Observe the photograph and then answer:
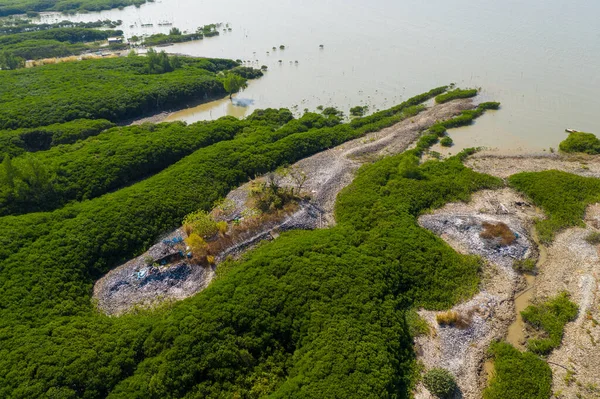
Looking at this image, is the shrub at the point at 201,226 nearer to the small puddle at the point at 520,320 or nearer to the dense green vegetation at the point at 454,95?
the small puddle at the point at 520,320

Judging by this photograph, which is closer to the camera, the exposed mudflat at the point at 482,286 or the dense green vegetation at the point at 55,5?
the exposed mudflat at the point at 482,286

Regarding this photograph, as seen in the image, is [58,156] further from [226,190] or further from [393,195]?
[393,195]

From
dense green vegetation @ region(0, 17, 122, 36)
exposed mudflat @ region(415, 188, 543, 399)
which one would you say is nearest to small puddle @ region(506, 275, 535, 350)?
exposed mudflat @ region(415, 188, 543, 399)

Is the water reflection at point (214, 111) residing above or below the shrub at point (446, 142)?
below

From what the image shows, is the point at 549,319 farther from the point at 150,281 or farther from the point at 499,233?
the point at 150,281

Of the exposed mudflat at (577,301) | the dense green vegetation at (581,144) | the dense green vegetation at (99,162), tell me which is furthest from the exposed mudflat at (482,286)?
the dense green vegetation at (99,162)

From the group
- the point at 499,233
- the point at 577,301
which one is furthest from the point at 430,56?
the point at 577,301
